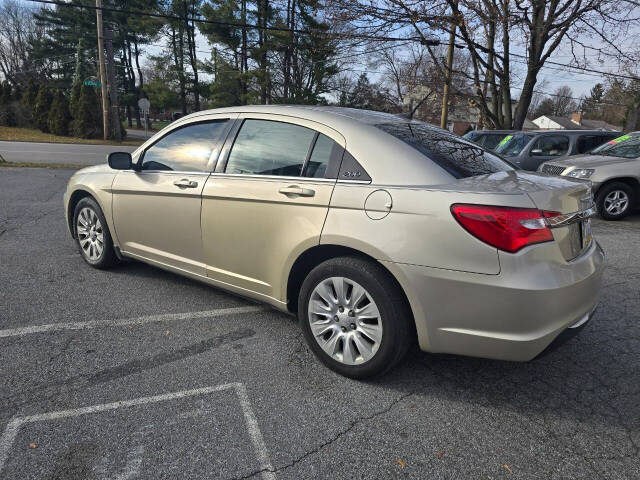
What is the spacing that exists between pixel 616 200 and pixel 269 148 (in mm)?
7301

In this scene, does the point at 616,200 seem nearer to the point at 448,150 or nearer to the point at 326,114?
the point at 448,150

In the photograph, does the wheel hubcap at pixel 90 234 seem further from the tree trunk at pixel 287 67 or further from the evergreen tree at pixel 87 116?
the tree trunk at pixel 287 67

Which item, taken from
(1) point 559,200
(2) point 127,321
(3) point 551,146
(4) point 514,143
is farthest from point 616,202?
(2) point 127,321

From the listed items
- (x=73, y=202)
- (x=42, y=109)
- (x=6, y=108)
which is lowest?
(x=73, y=202)

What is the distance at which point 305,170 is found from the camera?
9.04 ft

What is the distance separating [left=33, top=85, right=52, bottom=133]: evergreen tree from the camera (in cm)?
3048

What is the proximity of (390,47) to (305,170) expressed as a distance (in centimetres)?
1620

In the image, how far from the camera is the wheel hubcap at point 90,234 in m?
4.23

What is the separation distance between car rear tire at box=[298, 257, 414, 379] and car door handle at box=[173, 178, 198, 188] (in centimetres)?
124

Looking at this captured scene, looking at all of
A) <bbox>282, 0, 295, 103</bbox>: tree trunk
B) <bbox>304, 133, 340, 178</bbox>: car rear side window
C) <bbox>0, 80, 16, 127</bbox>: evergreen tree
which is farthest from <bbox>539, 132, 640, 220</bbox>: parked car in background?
<bbox>0, 80, 16, 127</bbox>: evergreen tree

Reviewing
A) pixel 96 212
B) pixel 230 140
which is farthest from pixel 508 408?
pixel 96 212

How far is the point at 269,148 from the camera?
299cm

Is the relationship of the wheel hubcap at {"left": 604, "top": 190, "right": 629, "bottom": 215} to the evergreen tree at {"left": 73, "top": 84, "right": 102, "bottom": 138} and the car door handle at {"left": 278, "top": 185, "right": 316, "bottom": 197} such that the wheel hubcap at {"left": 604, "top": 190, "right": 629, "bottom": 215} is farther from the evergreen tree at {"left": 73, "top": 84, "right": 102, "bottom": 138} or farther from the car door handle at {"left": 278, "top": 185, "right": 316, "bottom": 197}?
the evergreen tree at {"left": 73, "top": 84, "right": 102, "bottom": 138}

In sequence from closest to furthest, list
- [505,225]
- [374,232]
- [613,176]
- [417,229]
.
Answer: [505,225]
[417,229]
[374,232]
[613,176]
